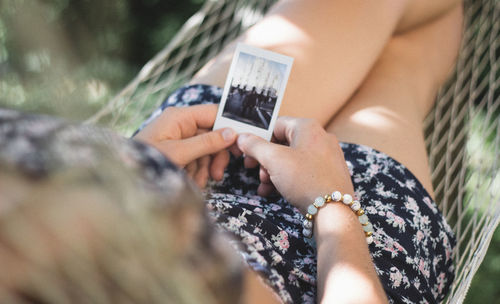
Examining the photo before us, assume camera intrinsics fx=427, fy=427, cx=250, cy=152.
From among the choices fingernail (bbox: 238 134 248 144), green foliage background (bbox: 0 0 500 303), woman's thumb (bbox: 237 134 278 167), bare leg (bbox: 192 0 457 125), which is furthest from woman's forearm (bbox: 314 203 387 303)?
green foliage background (bbox: 0 0 500 303)

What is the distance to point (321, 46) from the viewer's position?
1.26 metres

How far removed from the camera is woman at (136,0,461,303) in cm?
89

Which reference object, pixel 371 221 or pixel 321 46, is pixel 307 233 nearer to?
pixel 371 221

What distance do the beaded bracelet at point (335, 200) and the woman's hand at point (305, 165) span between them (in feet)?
0.07

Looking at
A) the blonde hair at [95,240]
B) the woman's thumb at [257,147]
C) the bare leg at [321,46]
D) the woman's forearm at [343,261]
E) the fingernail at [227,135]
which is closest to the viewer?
the blonde hair at [95,240]

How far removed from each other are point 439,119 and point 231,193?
1159mm

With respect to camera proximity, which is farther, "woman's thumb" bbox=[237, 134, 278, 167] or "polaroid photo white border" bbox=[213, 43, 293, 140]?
"polaroid photo white border" bbox=[213, 43, 293, 140]

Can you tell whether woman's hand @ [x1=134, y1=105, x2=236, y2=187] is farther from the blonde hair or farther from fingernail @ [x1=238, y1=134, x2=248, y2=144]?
the blonde hair

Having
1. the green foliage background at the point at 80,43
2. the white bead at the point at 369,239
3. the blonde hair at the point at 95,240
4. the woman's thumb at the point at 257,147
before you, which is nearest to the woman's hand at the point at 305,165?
the woman's thumb at the point at 257,147

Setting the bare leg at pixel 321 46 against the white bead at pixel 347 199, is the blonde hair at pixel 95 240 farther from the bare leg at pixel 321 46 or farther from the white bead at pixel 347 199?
the bare leg at pixel 321 46

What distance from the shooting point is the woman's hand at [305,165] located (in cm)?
96

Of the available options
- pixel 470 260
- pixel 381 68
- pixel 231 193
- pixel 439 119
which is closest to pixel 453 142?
pixel 439 119

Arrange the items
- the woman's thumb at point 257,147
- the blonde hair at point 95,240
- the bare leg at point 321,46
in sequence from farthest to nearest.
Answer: the bare leg at point 321,46 < the woman's thumb at point 257,147 < the blonde hair at point 95,240

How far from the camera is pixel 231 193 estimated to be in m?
1.21
